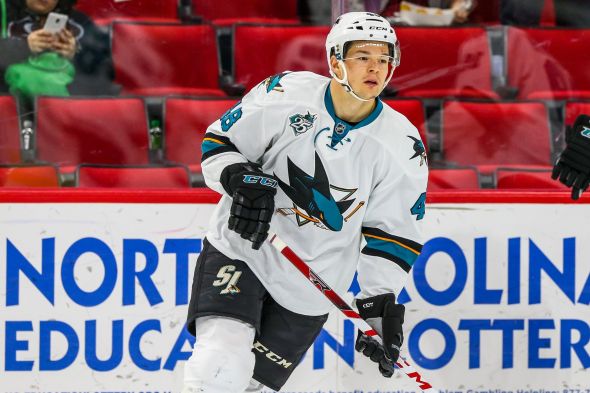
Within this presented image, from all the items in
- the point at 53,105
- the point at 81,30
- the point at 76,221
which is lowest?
the point at 76,221

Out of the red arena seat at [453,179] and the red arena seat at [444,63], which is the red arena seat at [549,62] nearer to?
the red arena seat at [444,63]

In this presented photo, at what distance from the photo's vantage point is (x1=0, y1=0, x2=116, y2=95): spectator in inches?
128

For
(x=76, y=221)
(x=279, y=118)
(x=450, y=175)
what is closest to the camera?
(x=279, y=118)

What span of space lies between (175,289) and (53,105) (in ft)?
2.31

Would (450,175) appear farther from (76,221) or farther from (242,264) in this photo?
(76,221)

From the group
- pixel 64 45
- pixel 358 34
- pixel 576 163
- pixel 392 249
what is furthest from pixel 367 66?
pixel 64 45

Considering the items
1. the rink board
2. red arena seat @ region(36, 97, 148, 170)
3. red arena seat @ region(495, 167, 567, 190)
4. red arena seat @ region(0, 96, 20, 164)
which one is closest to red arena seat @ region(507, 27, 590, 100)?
red arena seat @ region(495, 167, 567, 190)

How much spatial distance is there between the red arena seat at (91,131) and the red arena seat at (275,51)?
1.22 ft

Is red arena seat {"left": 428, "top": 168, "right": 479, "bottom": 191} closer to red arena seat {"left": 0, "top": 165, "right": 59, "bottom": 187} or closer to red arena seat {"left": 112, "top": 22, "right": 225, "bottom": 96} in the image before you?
red arena seat {"left": 112, "top": 22, "right": 225, "bottom": 96}

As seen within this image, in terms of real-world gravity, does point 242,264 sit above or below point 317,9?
below

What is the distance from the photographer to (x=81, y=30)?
3322mm

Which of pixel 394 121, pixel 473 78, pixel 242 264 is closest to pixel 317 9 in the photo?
pixel 473 78

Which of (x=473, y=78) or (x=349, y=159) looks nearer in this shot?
(x=349, y=159)

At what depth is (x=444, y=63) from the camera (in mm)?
3410
